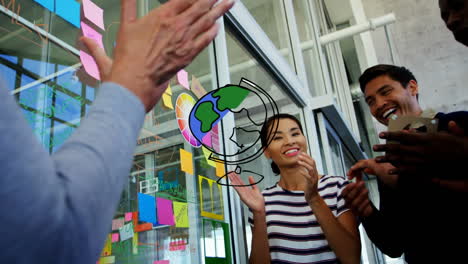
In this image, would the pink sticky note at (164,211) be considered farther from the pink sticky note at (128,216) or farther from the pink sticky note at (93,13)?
the pink sticky note at (93,13)

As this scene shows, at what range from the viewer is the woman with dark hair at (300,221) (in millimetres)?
1172

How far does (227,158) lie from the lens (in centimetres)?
127

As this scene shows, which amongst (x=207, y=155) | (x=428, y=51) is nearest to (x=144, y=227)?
(x=207, y=155)

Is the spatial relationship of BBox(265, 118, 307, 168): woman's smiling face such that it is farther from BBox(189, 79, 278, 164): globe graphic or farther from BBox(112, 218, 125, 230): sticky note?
BBox(112, 218, 125, 230): sticky note

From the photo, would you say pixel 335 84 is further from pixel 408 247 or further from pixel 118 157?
pixel 118 157

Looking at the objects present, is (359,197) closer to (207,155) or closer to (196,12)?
(207,155)

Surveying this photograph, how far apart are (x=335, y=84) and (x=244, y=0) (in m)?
3.22

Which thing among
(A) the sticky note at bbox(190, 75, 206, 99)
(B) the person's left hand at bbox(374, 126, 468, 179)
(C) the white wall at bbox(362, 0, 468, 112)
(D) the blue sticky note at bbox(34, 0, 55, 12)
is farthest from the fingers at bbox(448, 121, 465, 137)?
(C) the white wall at bbox(362, 0, 468, 112)

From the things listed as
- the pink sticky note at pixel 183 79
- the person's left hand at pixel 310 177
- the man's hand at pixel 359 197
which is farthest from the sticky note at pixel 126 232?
the man's hand at pixel 359 197

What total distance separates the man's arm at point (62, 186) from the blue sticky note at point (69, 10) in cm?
46

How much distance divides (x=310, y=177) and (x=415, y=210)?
12.8 inches

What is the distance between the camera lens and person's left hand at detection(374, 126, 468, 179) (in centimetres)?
89

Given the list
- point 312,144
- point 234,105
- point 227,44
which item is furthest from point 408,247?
point 312,144

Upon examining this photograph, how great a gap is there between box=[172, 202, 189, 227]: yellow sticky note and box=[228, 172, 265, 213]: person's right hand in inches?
8.6
